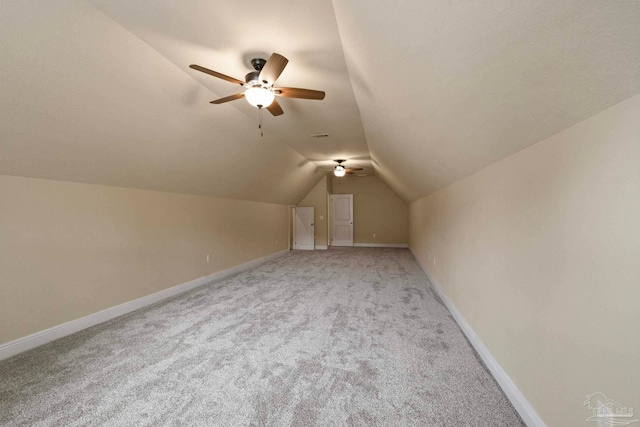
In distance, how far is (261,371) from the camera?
89.9 inches

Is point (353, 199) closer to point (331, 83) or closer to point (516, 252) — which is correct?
point (331, 83)

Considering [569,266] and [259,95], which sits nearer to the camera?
[569,266]

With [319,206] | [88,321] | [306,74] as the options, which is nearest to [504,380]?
[306,74]

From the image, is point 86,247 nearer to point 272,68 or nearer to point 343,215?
point 272,68

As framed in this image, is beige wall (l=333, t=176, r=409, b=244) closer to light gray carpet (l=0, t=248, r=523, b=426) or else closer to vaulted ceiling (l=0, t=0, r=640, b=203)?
vaulted ceiling (l=0, t=0, r=640, b=203)

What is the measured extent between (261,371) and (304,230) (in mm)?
7871

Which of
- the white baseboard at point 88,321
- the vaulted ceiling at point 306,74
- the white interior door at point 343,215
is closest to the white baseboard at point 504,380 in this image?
the vaulted ceiling at point 306,74

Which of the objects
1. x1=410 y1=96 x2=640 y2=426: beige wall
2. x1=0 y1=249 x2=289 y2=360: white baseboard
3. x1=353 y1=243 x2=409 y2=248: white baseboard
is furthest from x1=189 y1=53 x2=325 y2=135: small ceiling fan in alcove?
x1=353 y1=243 x2=409 y2=248: white baseboard

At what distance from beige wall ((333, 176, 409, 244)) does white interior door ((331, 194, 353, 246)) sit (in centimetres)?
16

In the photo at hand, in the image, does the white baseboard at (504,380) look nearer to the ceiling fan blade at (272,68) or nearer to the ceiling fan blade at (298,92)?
the ceiling fan blade at (298,92)

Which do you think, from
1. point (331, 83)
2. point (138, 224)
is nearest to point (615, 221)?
point (331, 83)

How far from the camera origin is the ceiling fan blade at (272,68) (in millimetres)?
2195

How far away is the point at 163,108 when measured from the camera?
119 inches

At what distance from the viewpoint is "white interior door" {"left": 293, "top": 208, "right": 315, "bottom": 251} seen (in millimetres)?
10055
